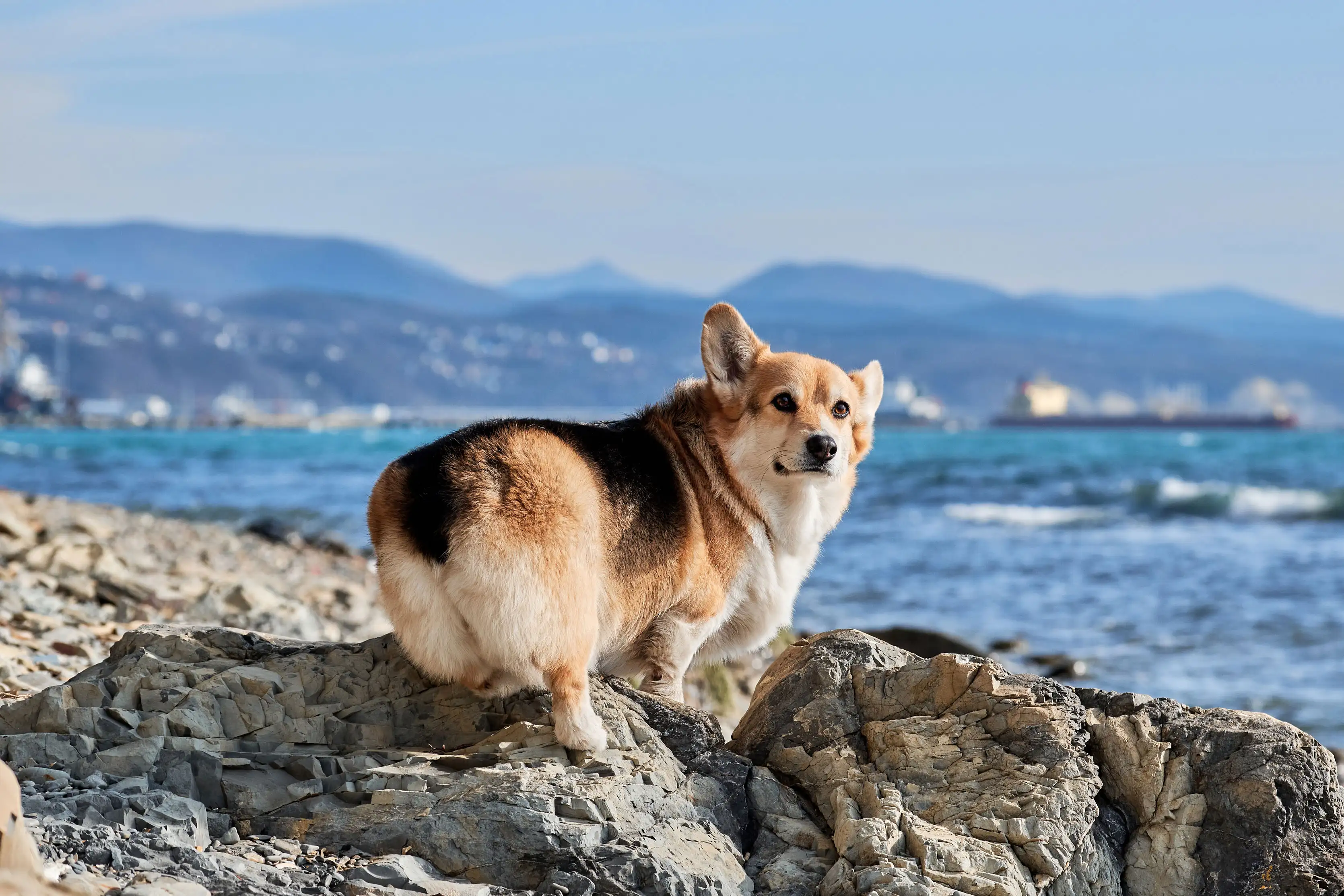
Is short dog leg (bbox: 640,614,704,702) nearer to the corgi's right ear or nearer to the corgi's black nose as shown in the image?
the corgi's black nose

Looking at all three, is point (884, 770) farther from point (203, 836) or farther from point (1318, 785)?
point (203, 836)

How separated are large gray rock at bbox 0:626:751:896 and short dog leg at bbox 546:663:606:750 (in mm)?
58

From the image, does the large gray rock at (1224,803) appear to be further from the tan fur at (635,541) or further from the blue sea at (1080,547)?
the blue sea at (1080,547)

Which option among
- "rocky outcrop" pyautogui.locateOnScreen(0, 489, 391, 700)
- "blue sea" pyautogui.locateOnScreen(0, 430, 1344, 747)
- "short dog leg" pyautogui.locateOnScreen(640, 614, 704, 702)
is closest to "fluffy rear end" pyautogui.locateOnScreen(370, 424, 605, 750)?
"short dog leg" pyautogui.locateOnScreen(640, 614, 704, 702)

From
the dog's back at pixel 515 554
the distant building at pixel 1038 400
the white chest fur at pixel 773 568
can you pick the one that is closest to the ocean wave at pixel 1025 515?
the white chest fur at pixel 773 568

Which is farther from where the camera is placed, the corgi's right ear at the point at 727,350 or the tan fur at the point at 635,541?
the corgi's right ear at the point at 727,350

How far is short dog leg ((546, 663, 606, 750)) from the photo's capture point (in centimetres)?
423

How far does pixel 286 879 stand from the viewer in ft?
12.0

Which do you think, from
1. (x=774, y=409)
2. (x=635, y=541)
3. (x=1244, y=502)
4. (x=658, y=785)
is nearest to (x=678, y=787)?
(x=658, y=785)

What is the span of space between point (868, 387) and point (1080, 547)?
18.6 m

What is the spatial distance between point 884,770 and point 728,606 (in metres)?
0.97

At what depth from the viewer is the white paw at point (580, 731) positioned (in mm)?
4230

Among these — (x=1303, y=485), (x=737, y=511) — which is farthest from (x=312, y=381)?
(x=737, y=511)

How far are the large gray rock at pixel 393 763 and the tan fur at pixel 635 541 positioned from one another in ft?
0.68
